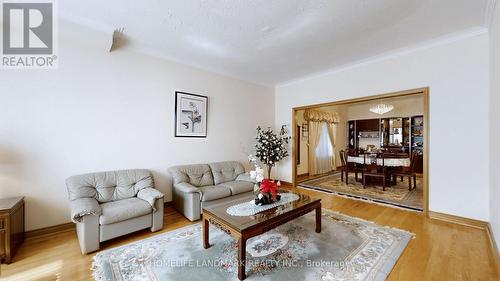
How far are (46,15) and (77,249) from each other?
283 cm

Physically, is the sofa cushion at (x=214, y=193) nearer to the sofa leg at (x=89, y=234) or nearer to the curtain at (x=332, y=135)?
the sofa leg at (x=89, y=234)

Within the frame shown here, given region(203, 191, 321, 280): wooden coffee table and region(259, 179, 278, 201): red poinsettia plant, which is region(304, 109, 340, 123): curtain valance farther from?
region(259, 179, 278, 201): red poinsettia plant

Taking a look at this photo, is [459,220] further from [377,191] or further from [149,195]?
[149,195]

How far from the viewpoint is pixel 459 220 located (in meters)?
2.89

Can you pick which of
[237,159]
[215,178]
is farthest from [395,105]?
[215,178]

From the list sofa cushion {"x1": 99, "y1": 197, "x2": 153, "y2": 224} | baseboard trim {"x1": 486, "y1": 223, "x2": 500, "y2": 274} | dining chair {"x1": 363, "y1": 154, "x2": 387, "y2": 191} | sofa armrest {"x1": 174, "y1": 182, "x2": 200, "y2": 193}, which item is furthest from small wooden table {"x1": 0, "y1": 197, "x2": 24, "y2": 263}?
dining chair {"x1": 363, "y1": 154, "x2": 387, "y2": 191}

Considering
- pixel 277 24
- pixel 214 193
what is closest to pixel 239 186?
pixel 214 193

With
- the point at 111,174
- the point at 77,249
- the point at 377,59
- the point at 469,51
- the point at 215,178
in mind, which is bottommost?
the point at 77,249

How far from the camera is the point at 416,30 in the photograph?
9.14 ft

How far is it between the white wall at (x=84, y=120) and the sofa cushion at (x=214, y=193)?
37.1 inches

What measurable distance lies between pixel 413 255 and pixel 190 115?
12.6ft

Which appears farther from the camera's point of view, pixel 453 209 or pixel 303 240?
pixel 453 209

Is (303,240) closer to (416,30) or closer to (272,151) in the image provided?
(272,151)

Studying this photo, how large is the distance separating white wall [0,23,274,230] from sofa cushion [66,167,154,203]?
0.79ft
